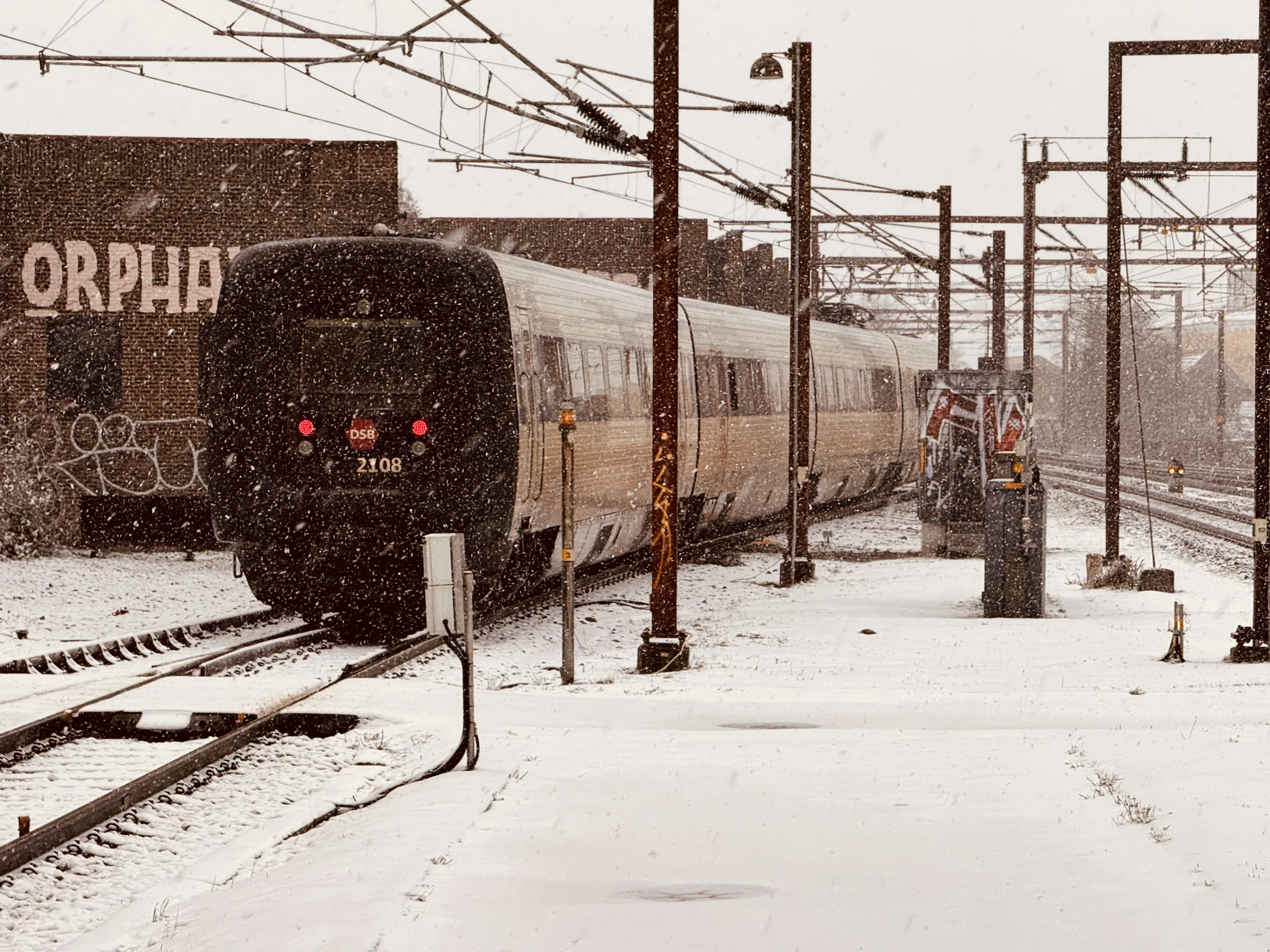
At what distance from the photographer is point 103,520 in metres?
27.7

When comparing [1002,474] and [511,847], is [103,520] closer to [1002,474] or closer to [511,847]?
[1002,474]

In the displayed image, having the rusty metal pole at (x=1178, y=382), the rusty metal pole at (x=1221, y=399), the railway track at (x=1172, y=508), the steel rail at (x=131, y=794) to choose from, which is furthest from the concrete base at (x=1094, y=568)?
the rusty metal pole at (x=1178, y=382)

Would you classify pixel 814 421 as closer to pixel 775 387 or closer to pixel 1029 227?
pixel 775 387

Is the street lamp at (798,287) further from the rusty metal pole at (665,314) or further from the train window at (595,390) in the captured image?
the rusty metal pole at (665,314)

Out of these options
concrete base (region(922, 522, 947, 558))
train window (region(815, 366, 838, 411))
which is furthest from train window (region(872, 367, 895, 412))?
concrete base (region(922, 522, 947, 558))

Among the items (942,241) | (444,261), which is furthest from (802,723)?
(942,241)

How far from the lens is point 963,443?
78.9 ft

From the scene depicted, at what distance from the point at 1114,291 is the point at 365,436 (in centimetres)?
1149

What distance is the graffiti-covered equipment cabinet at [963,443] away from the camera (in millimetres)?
23844

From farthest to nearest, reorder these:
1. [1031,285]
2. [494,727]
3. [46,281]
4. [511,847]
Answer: [1031,285] → [46,281] → [494,727] → [511,847]

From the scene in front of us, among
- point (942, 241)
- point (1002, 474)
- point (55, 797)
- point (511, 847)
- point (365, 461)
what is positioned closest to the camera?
point (511, 847)

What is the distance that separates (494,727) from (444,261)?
5.15 m

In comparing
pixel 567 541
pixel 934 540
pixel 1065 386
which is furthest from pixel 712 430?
pixel 1065 386

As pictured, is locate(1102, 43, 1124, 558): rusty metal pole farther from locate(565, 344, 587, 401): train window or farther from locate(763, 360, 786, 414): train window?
locate(565, 344, 587, 401): train window
